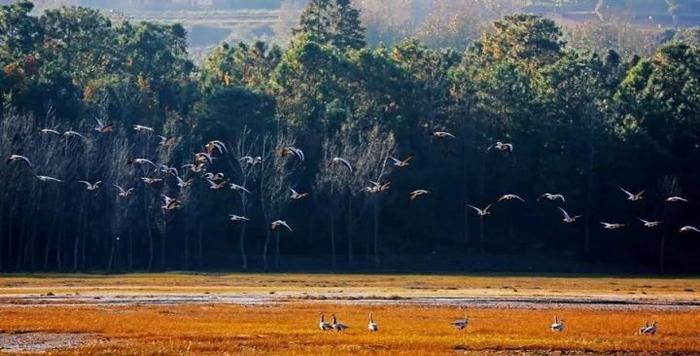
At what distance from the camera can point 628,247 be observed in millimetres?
124625

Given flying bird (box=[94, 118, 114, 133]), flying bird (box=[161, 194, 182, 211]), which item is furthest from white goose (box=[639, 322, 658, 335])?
flying bird (box=[161, 194, 182, 211])

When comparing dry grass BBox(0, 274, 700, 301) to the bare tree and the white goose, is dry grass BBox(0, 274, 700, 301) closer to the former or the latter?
the bare tree

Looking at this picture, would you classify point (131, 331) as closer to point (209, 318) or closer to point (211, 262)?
point (209, 318)

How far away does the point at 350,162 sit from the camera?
121m

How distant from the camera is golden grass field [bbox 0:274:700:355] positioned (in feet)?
164

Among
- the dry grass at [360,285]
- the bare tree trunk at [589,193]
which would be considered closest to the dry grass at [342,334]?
the dry grass at [360,285]

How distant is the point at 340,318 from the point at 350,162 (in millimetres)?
59982

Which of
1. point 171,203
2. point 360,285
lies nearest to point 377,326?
point 171,203

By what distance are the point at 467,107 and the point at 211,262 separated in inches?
1106

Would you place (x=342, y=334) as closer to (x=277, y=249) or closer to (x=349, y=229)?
(x=277, y=249)

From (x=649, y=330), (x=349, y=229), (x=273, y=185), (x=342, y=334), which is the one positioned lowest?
(x=342, y=334)

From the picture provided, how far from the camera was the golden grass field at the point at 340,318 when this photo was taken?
50062 millimetres

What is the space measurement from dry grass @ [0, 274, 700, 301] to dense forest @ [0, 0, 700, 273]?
1091 cm

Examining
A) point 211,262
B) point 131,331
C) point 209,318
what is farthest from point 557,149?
point 131,331
